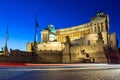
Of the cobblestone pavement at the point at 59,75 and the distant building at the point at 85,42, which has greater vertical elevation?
the distant building at the point at 85,42

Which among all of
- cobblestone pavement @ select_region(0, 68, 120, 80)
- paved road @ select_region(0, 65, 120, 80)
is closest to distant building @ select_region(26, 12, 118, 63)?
paved road @ select_region(0, 65, 120, 80)

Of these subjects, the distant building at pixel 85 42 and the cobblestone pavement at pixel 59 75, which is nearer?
the cobblestone pavement at pixel 59 75

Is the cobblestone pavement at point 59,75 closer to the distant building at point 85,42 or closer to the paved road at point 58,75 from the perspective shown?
the paved road at point 58,75

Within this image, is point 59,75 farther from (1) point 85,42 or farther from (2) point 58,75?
(1) point 85,42

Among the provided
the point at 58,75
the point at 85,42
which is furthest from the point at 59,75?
the point at 85,42

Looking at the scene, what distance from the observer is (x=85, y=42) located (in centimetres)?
8994

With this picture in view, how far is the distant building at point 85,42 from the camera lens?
63656 millimetres

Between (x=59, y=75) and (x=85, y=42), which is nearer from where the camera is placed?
(x=59, y=75)

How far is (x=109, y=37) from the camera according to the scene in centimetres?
8306

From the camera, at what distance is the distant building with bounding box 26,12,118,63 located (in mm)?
63656

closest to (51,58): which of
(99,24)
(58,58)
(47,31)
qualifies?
(58,58)

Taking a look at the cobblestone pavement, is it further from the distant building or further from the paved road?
the distant building

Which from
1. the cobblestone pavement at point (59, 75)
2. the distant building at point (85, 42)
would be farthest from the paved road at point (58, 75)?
the distant building at point (85, 42)

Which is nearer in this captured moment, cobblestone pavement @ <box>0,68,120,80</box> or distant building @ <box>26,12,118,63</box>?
cobblestone pavement @ <box>0,68,120,80</box>
